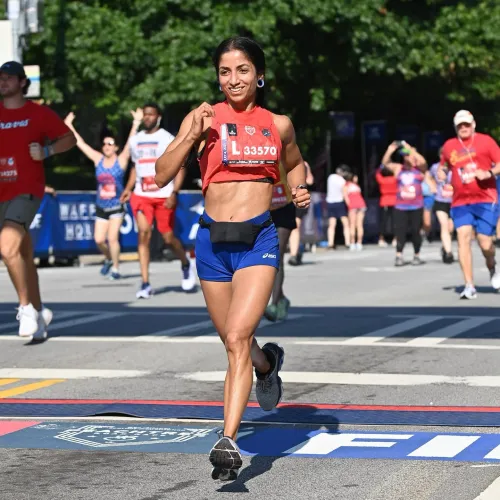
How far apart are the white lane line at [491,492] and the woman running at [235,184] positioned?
3.68 ft

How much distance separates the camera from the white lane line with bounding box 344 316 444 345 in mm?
11266

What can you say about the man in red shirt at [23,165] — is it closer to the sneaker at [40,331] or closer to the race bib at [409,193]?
the sneaker at [40,331]

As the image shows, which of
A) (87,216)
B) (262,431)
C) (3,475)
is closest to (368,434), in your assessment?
(262,431)

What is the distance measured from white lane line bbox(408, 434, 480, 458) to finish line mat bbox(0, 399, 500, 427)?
375 millimetres

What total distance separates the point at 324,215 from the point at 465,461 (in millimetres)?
27993

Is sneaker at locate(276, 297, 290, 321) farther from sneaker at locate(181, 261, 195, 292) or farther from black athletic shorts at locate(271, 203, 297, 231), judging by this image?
sneaker at locate(181, 261, 195, 292)

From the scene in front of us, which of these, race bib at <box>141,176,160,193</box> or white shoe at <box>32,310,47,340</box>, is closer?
white shoe at <box>32,310,47,340</box>

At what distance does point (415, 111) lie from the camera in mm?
41188

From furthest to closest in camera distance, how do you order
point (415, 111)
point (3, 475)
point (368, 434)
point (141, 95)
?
point (415, 111) < point (141, 95) < point (368, 434) < point (3, 475)

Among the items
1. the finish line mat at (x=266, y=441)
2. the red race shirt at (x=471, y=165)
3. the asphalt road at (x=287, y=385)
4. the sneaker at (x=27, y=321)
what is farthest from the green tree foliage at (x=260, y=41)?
the finish line mat at (x=266, y=441)

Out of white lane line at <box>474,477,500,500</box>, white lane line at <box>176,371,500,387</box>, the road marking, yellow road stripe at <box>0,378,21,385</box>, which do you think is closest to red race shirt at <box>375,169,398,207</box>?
the road marking

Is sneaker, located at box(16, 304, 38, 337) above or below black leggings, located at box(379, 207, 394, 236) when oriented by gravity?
above

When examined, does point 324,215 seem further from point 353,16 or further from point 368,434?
point 368,434

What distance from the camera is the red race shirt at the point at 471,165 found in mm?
14594
